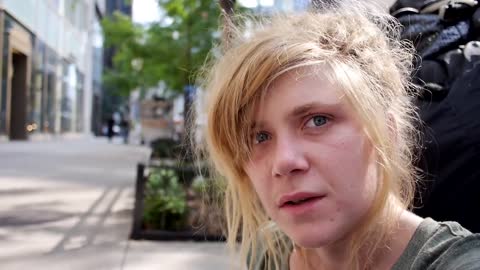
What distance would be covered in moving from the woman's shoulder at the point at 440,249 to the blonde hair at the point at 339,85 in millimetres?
65

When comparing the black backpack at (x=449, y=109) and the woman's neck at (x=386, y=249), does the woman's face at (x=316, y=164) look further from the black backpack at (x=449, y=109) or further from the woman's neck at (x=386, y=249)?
the black backpack at (x=449, y=109)

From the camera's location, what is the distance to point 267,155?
1.22 m

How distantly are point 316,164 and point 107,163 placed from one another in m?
15.4

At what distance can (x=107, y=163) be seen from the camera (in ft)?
52.3

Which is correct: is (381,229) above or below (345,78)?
below

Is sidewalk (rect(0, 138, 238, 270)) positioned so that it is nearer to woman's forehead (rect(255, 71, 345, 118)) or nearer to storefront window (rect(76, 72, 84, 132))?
woman's forehead (rect(255, 71, 345, 118))

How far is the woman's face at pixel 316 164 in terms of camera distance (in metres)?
1.09

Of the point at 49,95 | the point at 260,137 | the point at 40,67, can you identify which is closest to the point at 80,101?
the point at 49,95

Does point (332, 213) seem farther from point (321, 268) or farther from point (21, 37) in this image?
point (21, 37)

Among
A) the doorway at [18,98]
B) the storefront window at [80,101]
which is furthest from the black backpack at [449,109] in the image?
the storefront window at [80,101]

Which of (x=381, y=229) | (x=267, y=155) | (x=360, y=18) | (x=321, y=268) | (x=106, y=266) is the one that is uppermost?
(x=360, y=18)

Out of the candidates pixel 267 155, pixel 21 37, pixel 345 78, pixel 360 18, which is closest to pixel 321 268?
pixel 267 155

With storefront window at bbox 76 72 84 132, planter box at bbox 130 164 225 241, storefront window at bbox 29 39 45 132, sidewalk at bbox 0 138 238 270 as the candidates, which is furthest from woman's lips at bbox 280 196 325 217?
storefront window at bbox 76 72 84 132

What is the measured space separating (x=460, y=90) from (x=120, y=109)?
79.0m
